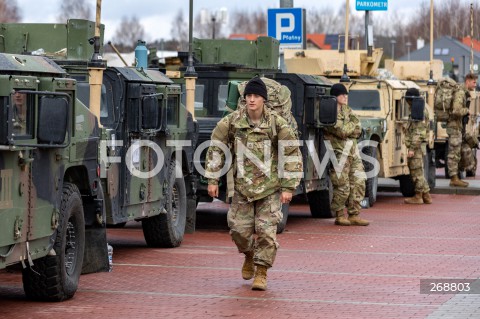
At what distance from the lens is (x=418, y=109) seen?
2377cm

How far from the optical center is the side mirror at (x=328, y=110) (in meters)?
19.6

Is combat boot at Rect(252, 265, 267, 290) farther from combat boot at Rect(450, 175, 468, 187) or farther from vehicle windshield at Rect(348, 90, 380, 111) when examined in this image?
combat boot at Rect(450, 175, 468, 187)

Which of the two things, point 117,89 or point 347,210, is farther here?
point 347,210

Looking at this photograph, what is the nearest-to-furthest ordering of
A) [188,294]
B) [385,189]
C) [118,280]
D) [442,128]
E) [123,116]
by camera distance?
1. [188,294]
2. [118,280]
3. [123,116]
4. [385,189]
5. [442,128]

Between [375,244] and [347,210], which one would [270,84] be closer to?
[375,244]

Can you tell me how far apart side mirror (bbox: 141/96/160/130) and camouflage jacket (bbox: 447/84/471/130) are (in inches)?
508

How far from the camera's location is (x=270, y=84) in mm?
16828

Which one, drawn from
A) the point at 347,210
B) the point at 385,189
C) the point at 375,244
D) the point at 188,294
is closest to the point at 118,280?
the point at 188,294

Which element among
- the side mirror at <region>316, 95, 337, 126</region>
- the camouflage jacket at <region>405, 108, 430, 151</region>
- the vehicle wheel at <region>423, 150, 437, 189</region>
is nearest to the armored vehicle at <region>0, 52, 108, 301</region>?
the side mirror at <region>316, 95, 337, 126</region>

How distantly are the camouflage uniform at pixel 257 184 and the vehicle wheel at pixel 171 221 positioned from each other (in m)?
3.34

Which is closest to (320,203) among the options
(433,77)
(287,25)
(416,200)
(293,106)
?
(293,106)

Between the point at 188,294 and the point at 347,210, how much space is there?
26.7ft

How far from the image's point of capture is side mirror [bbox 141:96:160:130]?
15383 mm

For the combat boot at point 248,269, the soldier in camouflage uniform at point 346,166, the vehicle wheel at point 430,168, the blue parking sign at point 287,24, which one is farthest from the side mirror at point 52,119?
the vehicle wheel at point 430,168
